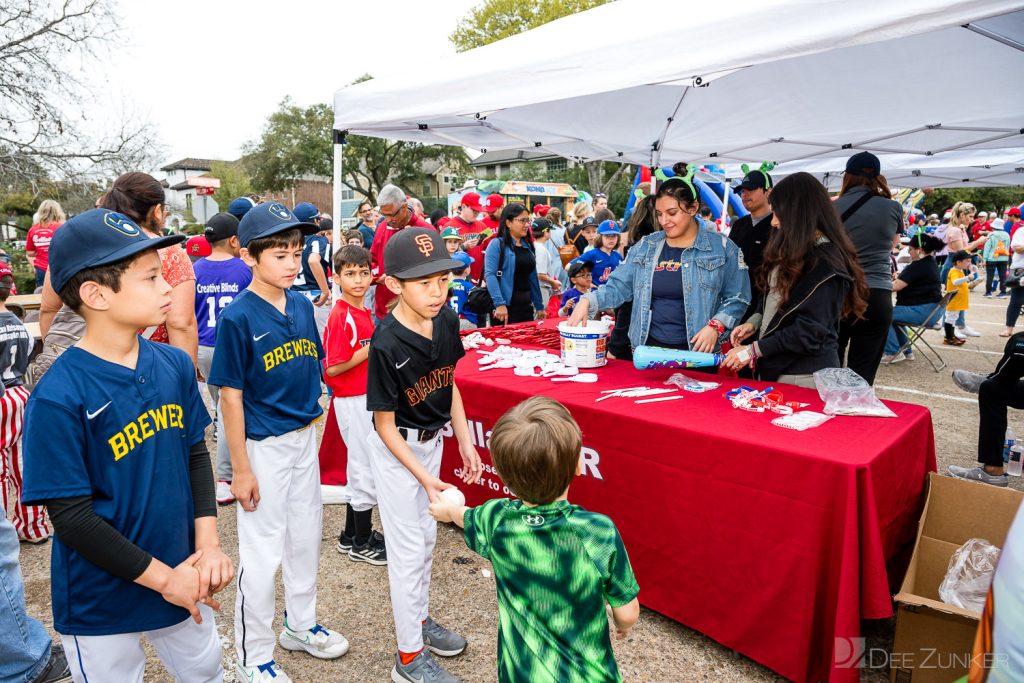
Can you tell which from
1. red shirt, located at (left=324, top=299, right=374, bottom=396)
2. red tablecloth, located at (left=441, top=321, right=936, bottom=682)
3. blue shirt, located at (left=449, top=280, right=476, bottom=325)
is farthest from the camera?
blue shirt, located at (left=449, top=280, right=476, bottom=325)

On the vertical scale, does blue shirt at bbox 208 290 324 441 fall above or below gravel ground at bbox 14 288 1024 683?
above

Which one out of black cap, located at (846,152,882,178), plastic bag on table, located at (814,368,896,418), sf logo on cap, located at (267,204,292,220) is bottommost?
plastic bag on table, located at (814,368,896,418)

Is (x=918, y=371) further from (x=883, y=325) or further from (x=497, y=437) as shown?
(x=497, y=437)

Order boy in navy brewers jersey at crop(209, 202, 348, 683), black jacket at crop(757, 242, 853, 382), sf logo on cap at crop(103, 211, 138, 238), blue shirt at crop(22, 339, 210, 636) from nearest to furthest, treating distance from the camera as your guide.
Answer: blue shirt at crop(22, 339, 210, 636)
sf logo on cap at crop(103, 211, 138, 238)
boy in navy brewers jersey at crop(209, 202, 348, 683)
black jacket at crop(757, 242, 853, 382)

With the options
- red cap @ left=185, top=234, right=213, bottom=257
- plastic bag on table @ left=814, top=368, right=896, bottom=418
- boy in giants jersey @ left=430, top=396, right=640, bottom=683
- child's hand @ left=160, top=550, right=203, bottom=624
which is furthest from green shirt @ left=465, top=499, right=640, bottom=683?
red cap @ left=185, top=234, right=213, bottom=257

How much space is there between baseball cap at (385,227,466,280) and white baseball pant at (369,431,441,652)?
2.14ft

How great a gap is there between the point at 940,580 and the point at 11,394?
4576 millimetres

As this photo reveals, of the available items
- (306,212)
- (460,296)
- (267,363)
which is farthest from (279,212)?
(306,212)

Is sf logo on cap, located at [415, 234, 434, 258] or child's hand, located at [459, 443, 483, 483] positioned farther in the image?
child's hand, located at [459, 443, 483, 483]

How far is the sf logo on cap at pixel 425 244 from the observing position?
6.64 feet

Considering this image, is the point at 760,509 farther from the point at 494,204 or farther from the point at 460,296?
the point at 494,204

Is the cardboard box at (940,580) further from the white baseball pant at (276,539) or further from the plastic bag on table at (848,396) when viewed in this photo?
the white baseball pant at (276,539)

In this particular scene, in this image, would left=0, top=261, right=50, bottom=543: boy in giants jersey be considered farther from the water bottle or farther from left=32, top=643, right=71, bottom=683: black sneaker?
the water bottle

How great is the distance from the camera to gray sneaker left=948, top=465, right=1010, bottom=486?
3.69 metres
